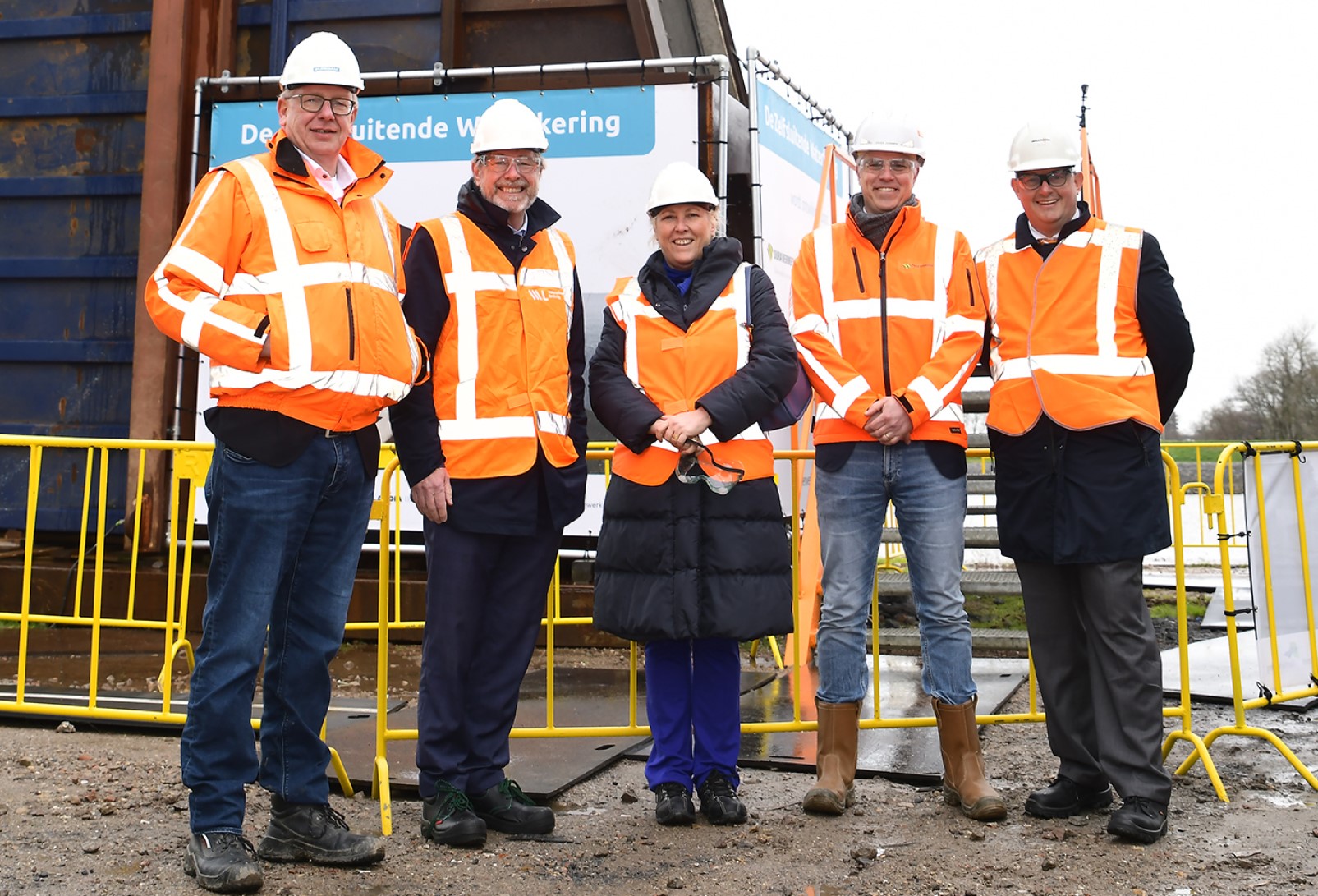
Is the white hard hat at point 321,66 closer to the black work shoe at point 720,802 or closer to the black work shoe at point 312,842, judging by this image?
the black work shoe at point 312,842

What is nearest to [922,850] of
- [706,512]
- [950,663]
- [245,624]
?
[950,663]

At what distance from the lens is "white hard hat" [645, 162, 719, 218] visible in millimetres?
3986

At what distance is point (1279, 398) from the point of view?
144 ft

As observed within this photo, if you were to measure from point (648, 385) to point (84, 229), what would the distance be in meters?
5.65

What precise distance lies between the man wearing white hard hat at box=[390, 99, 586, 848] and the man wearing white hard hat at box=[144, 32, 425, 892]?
24cm

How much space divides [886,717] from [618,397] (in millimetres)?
2181

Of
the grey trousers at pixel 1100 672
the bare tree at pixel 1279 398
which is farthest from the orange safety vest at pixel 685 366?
the bare tree at pixel 1279 398

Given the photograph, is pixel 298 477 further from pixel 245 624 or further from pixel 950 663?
pixel 950 663

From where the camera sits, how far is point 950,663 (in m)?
4.03

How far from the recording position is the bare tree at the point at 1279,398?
39.8 meters

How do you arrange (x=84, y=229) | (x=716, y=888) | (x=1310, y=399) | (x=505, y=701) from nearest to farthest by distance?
(x=716, y=888), (x=505, y=701), (x=84, y=229), (x=1310, y=399)

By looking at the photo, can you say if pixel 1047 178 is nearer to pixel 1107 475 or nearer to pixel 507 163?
pixel 1107 475

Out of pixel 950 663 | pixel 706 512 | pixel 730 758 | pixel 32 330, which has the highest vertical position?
pixel 32 330

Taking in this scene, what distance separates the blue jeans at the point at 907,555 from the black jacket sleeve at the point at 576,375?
0.81 metres
